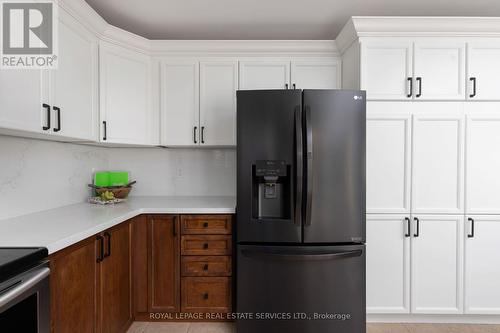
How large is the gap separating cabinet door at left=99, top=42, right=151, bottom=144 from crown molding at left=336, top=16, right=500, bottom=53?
69.9 inches

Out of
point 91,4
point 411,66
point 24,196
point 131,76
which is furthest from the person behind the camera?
point 131,76

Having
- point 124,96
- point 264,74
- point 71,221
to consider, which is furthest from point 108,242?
point 264,74

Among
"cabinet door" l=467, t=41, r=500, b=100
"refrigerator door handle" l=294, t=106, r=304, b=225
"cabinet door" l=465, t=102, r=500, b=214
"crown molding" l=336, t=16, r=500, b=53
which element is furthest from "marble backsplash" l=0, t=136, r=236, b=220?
"cabinet door" l=467, t=41, r=500, b=100

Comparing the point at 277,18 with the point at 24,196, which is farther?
the point at 277,18

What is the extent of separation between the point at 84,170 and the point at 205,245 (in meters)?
1.28

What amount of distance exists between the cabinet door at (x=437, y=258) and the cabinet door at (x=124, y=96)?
239cm

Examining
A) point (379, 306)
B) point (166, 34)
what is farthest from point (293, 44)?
point (379, 306)

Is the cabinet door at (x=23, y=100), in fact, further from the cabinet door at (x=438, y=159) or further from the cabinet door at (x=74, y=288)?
the cabinet door at (x=438, y=159)

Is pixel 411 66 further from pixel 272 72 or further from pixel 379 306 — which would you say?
pixel 379 306

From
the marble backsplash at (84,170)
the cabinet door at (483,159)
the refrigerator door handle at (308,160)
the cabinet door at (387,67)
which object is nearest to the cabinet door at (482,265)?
the cabinet door at (483,159)

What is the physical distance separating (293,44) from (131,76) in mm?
1441

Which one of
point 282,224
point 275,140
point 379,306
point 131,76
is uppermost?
point 131,76

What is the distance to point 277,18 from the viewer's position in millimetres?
2156

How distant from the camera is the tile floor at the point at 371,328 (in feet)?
6.91
